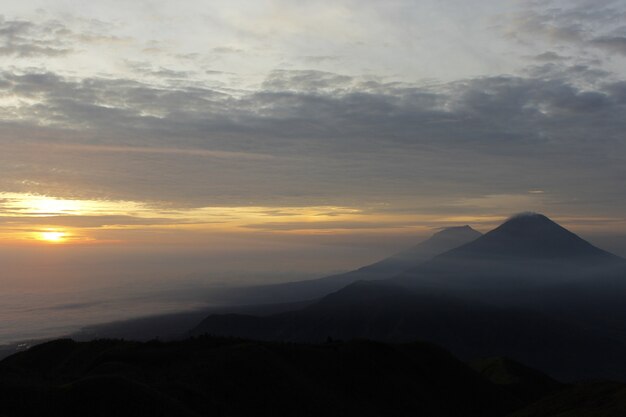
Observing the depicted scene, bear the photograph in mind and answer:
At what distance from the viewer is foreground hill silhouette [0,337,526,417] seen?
50094 mm

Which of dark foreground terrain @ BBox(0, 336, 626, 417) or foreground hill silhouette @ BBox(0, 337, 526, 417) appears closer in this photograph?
foreground hill silhouette @ BBox(0, 337, 526, 417)

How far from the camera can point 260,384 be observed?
68000 mm

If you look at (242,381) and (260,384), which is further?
(260,384)

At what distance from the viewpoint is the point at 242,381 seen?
67.4 meters

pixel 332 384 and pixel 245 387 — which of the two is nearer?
pixel 245 387

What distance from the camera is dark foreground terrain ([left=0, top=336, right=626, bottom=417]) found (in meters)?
50.3

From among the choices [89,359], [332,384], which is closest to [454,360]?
[332,384]

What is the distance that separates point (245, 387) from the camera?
6644 cm

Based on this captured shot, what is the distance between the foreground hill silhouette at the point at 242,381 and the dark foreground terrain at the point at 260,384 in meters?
0.15

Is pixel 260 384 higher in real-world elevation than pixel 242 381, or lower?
lower

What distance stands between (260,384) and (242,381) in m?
2.22

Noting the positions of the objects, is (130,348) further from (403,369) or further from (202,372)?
(403,369)

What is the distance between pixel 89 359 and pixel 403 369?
47530 mm

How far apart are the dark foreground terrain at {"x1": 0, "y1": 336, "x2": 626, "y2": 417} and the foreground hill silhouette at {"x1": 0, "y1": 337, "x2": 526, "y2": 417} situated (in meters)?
0.15
